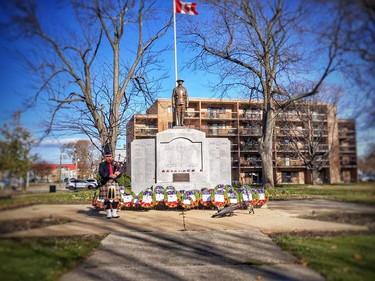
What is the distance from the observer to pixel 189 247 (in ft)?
18.9

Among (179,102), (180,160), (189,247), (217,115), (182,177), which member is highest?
(217,115)

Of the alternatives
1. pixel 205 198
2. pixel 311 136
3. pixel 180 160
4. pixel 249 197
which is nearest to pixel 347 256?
pixel 311 136

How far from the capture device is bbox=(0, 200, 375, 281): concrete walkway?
7.86ft

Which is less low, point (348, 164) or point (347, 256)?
point (348, 164)

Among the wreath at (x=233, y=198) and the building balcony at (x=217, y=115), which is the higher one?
the building balcony at (x=217, y=115)

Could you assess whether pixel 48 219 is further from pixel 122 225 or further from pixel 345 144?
pixel 122 225

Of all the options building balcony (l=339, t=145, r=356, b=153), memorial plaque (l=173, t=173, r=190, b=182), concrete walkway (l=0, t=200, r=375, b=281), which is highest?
building balcony (l=339, t=145, r=356, b=153)

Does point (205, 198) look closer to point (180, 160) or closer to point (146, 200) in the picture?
point (146, 200)

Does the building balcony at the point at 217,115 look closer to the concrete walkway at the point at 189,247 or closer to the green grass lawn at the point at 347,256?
the concrete walkway at the point at 189,247

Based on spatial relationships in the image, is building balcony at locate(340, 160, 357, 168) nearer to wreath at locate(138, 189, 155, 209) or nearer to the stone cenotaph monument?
wreath at locate(138, 189, 155, 209)

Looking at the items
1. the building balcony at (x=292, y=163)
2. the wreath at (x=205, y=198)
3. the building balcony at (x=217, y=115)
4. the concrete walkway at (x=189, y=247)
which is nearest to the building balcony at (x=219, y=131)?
the building balcony at (x=217, y=115)

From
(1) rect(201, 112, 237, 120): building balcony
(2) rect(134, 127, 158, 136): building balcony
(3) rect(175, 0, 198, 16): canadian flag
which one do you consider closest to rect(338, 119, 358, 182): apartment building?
(3) rect(175, 0, 198, 16): canadian flag

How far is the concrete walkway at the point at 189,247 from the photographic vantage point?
7.86 feet

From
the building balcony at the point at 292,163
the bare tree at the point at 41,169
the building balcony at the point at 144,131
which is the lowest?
the bare tree at the point at 41,169
